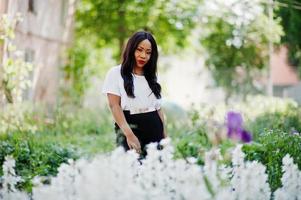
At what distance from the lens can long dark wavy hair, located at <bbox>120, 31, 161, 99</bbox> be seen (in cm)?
444

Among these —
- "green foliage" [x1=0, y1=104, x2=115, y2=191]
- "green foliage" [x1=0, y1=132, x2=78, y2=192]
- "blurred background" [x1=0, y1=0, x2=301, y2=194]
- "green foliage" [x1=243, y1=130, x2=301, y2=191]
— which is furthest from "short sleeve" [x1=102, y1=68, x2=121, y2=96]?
"green foliage" [x1=243, y1=130, x2=301, y2=191]

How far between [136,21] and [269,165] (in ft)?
50.4

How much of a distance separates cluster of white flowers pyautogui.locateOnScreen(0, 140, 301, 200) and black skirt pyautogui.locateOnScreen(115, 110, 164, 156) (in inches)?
39.8

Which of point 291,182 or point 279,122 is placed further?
point 279,122

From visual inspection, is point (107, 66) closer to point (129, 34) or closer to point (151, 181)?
point (129, 34)

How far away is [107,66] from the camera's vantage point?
22875mm

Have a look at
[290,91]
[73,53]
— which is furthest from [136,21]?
[290,91]

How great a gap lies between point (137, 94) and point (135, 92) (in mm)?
24

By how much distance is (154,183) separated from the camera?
333 cm

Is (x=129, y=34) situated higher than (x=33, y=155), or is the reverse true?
(x=129, y=34)

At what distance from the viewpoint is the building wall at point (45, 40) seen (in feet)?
47.4

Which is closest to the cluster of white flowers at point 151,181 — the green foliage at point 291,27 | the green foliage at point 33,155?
the green foliage at point 33,155

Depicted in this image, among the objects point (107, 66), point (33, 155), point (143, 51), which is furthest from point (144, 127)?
point (107, 66)

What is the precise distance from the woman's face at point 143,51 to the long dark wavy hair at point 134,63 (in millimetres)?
23
